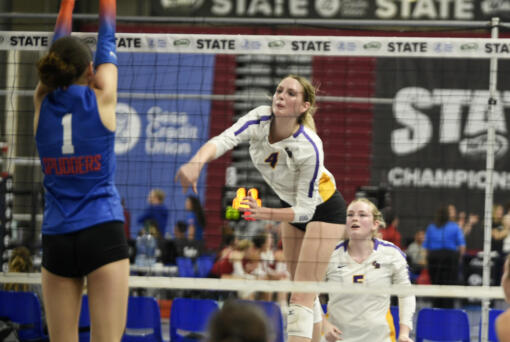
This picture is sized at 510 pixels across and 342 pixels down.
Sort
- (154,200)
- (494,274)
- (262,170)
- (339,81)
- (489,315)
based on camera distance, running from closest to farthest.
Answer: (262,170) → (489,315) → (494,274) → (154,200) → (339,81)

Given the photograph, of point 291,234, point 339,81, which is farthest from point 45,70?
point 339,81

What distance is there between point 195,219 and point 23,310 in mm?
4068

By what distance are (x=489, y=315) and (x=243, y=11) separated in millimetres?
7166

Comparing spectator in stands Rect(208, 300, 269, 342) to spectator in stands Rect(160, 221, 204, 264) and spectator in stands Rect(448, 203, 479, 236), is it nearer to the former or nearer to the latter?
spectator in stands Rect(160, 221, 204, 264)

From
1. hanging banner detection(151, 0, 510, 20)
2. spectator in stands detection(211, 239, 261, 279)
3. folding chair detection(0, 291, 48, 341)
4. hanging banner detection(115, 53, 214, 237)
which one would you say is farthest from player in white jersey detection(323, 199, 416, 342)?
hanging banner detection(151, 0, 510, 20)

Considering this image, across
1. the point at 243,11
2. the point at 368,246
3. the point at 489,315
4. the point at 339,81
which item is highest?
the point at 243,11

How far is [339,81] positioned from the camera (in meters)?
11.8

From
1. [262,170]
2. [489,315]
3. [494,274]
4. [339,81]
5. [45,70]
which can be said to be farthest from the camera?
[339,81]

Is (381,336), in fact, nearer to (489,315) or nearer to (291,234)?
(291,234)

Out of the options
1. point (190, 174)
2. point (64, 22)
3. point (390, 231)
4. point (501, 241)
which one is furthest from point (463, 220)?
point (64, 22)

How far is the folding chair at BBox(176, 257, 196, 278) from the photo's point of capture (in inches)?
375

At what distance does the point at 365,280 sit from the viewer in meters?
5.41

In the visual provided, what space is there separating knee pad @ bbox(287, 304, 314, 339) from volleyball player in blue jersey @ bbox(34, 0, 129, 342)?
1733 mm

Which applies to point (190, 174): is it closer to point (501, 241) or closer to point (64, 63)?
point (64, 63)
